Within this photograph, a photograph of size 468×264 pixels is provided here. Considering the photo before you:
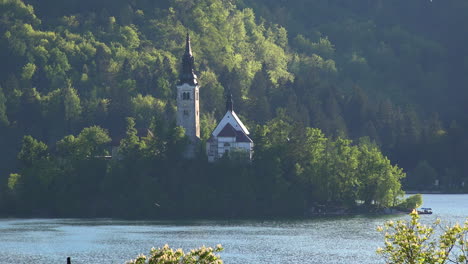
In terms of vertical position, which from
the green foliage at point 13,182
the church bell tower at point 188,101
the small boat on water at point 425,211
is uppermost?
the church bell tower at point 188,101

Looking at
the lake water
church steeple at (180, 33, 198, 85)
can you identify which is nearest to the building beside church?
church steeple at (180, 33, 198, 85)

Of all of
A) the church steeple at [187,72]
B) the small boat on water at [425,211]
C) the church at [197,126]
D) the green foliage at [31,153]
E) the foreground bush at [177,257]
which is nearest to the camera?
the foreground bush at [177,257]

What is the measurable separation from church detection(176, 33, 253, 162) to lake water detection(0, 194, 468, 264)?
2286cm

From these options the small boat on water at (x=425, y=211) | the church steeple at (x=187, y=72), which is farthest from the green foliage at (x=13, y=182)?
the small boat on water at (x=425, y=211)

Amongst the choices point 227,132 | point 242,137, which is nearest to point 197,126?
point 227,132

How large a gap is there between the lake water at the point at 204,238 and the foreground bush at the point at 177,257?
5189cm

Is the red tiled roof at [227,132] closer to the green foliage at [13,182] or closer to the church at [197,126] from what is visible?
the church at [197,126]

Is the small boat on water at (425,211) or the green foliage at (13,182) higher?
the green foliage at (13,182)

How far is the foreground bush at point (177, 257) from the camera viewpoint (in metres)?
59.2

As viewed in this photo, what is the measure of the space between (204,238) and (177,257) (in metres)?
77.6

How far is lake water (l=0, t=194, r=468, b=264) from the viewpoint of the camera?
118750 millimetres

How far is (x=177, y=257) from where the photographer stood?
59.4m

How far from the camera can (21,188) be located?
177375 millimetres

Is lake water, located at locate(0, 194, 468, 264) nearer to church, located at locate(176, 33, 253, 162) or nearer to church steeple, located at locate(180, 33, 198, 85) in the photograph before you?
church, located at locate(176, 33, 253, 162)
